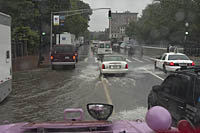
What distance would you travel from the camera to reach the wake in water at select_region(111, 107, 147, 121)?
7680 mm

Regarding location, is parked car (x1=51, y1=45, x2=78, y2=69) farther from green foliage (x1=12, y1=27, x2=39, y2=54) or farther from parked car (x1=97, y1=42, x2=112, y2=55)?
green foliage (x1=12, y1=27, x2=39, y2=54)

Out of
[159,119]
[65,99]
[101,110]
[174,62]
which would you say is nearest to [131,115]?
[65,99]

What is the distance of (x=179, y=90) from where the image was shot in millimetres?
5582

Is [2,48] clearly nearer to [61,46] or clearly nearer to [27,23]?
[61,46]

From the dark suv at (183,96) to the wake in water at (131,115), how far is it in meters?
1.44

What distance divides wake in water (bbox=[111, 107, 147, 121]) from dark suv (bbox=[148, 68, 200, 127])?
1440 millimetres

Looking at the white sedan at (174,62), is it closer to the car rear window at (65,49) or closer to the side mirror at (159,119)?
the car rear window at (65,49)

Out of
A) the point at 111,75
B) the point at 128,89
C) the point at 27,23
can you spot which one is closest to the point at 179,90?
the point at 128,89

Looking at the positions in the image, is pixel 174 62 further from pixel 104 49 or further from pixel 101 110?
pixel 104 49

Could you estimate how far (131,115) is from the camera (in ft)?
26.3

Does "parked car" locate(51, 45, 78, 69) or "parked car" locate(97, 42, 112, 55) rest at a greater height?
"parked car" locate(97, 42, 112, 55)

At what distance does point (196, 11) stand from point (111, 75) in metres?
39.2

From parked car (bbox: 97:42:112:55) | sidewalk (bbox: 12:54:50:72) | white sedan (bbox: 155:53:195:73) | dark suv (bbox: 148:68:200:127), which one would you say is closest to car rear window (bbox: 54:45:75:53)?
sidewalk (bbox: 12:54:50:72)

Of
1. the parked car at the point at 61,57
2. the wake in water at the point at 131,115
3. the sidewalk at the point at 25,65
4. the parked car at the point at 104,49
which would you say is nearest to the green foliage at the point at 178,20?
the parked car at the point at 104,49
